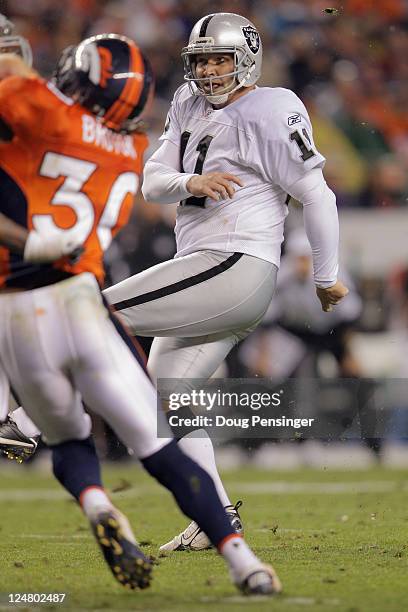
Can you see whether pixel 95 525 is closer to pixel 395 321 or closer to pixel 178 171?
pixel 178 171

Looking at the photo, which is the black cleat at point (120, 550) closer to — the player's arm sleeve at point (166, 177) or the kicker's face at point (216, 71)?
the player's arm sleeve at point (166, 177)

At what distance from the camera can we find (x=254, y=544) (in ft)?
15.3

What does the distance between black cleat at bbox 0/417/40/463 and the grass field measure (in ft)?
1.17

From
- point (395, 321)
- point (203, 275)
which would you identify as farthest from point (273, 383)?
point (395, 321)

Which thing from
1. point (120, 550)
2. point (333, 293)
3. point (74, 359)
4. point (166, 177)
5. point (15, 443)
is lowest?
point (15, 443)

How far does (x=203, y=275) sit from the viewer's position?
4.27 meters

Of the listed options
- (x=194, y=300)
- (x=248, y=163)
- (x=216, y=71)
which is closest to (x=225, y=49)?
(x=216, y=71)

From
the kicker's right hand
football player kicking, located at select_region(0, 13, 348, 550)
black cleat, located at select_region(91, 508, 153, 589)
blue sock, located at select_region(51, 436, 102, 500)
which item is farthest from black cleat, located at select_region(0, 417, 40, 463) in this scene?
black cleat, located at select_region(91, 508, 153, 589)

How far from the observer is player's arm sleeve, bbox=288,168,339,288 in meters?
4.24

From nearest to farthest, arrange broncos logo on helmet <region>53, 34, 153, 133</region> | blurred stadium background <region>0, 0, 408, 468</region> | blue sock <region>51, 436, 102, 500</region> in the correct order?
Answer: broncos logo on helmet <region>53, 34, 153, 133</region>
blue sock <region>51, 436, 102, 500</region>
blurred stadium background <region>0, 0, 408, 468</region>

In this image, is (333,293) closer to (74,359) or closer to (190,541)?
(190,541)

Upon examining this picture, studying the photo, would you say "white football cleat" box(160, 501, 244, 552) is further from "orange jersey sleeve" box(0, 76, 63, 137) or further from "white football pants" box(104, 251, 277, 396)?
"orange jersey sleeve" box(0, 76, 63, 137)

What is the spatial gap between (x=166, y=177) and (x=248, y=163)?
0.96ft

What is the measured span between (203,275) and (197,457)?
2.11ft
